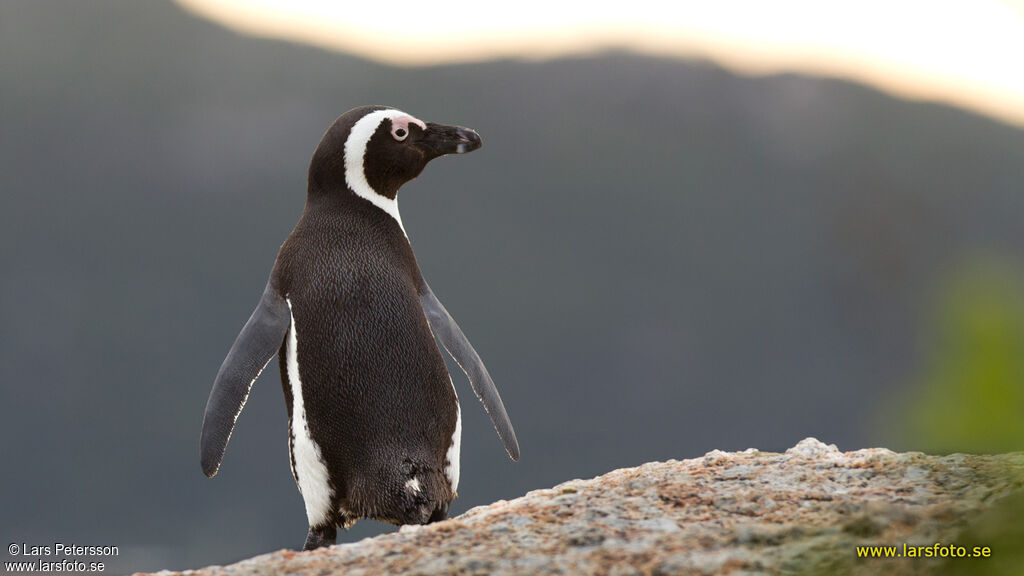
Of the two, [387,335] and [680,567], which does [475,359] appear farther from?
[680,567]

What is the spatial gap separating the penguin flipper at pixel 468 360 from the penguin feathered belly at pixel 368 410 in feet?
1.08

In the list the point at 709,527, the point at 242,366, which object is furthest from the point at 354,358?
the point at 709,527

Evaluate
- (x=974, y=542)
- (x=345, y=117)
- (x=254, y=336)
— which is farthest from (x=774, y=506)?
(x=345, y=117)

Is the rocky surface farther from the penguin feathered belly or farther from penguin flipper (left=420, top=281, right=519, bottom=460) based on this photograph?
penguin flipper (left=420, top=281, right=519, bottom=460)

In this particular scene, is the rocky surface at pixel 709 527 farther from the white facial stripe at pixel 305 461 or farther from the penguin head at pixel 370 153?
the penguin head at pixel 370 153

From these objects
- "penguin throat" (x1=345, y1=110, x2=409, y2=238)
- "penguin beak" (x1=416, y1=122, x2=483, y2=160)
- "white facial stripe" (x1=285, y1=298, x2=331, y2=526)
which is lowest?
"white facial stripe" (x1=285, y1=298, x2=331, y2=526)

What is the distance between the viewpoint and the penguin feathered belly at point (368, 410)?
144 inches

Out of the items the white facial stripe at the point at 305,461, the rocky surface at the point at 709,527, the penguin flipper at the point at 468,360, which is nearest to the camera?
the rocky surface at the point at 709,527

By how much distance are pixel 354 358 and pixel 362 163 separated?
3.24ft

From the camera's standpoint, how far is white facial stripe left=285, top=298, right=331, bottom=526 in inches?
150

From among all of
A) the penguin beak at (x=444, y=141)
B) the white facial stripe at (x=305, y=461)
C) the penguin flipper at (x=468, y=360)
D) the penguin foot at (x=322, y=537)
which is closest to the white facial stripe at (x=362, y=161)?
the penguin beak at (x=444, y=141)

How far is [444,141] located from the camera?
465 cm

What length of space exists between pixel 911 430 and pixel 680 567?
148cm

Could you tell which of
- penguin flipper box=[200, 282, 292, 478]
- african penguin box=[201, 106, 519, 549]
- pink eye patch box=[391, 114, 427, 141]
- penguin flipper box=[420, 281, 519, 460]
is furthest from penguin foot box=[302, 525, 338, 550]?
pink eye patch box=[391, 114, 427, 141]
